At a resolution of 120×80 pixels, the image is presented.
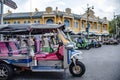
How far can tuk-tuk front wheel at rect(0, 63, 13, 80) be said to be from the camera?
821cm

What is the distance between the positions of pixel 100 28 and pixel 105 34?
8.66ft

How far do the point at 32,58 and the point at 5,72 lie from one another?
41.4 inches

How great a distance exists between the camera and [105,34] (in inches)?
2518

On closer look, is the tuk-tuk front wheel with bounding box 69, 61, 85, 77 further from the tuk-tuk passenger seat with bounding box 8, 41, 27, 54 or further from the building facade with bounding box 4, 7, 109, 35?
the building facade with bounding box 4, 7, 109, 35

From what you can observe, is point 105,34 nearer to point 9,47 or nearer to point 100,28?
point 100,28

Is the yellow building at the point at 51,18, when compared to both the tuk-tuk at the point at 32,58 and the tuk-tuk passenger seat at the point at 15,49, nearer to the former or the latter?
the tuk-tuk passenger seat at the point at 15,49

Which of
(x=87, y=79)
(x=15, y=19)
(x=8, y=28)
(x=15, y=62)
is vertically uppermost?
(x=15, y=19)

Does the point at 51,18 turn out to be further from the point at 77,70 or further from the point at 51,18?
the point at 77,70

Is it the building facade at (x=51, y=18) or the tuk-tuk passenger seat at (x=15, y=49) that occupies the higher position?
the building facade at (x=51, y=18)

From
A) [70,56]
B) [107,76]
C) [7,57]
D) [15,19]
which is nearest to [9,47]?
[7,57]

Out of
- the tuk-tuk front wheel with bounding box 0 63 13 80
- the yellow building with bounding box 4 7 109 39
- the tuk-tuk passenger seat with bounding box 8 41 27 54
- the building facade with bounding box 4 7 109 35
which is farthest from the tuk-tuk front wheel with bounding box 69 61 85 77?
the yellow building with bounding box 4 7 109 39

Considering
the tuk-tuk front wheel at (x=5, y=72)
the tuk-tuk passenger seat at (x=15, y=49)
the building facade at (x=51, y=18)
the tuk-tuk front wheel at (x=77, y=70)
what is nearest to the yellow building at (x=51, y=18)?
the building facade at (x=51, y=18)

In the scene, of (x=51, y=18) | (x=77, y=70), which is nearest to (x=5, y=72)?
(x=77, y=70)

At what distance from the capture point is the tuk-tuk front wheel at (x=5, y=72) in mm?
8211
